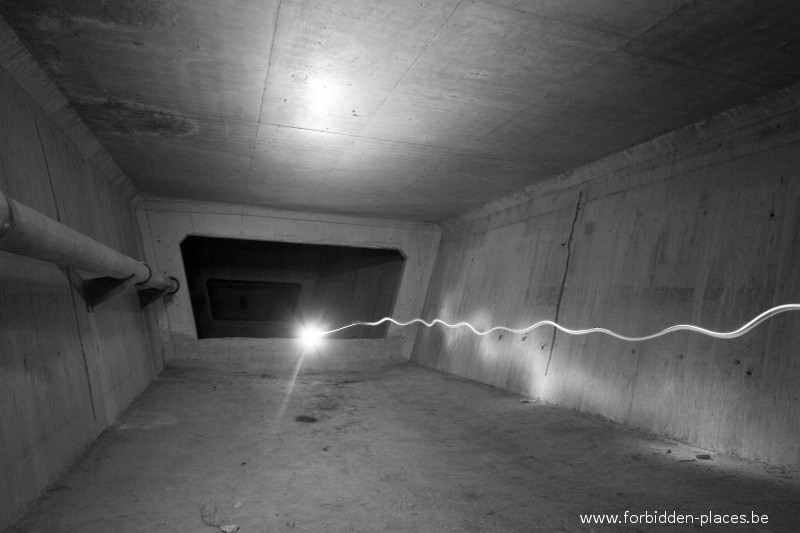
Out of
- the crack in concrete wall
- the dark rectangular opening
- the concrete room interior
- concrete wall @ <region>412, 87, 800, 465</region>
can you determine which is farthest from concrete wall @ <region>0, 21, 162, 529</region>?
the dark rectangular opening

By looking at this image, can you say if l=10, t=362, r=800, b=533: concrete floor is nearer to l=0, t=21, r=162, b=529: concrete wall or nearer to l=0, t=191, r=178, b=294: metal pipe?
l=0, t=21, r=162, b=529: concrete wall

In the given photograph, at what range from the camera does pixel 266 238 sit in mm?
9805

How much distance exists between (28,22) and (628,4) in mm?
4076

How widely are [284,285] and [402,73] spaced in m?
15.7

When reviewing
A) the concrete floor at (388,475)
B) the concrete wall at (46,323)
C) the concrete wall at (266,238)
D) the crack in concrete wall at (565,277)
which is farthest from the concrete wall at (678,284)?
the concrete wall at (46,323)

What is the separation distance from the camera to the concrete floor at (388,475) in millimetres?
2963

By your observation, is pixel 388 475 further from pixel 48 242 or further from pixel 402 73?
pixel 402 73

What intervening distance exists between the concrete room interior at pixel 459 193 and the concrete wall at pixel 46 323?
0.03 meters

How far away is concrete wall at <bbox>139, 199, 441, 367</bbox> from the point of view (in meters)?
9.20

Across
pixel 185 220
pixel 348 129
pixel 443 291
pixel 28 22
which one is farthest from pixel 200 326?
pixel 28 22

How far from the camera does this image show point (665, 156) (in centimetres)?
550

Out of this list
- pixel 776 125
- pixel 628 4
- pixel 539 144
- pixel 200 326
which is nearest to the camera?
pixel 628 4

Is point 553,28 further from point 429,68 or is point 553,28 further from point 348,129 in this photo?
point 348,129

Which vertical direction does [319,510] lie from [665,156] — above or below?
below
